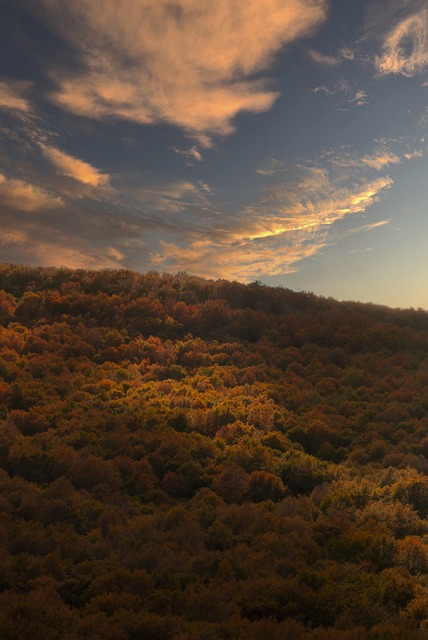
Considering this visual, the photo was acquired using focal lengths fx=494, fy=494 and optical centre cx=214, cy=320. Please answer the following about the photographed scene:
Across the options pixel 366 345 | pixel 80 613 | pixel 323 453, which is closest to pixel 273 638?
pixel 80 613

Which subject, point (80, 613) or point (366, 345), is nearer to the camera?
point (80, 613)

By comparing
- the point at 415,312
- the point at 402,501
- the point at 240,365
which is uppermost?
the point at 415,312

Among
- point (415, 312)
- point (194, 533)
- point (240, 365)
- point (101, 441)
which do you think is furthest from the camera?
point (415, 312)

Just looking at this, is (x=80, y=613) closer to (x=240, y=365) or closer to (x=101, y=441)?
(x=101, y=441)

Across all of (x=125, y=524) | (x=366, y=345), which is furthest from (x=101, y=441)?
(x=366, y=345)

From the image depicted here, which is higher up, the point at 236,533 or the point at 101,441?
the point at 101,441

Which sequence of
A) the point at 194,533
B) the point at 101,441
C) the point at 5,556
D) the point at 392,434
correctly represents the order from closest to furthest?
the point at 5,556 < the point at 194,533 < the point at 101,441 < the point at 392,434

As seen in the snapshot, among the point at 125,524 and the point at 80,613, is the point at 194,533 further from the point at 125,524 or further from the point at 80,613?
the point at 80,613
